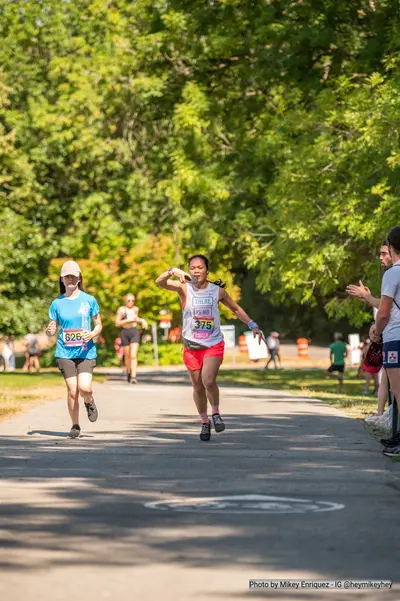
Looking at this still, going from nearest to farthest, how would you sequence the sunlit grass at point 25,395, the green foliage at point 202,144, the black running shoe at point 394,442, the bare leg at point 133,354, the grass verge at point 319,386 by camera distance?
the black running shoe at point 394,442, the sunlit grass at point 25,395, the grass verge at point 319,386, the green foliage at point 202,144, the bare leg at point 133,354

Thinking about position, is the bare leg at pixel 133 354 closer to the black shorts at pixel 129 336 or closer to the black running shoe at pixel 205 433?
the black shorts at pixel 129 336

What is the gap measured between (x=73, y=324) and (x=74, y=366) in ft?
1.45

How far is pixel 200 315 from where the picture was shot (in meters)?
14.8

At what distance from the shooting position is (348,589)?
20.9 ft

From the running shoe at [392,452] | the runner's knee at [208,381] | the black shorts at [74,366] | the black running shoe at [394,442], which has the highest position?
the black shorts at [74,366]

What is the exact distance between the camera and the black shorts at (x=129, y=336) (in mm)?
→ 29500

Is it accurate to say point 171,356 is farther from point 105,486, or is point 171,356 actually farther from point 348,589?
point 348,589

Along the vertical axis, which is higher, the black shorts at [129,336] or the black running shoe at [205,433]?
the black shorts at [129,336]

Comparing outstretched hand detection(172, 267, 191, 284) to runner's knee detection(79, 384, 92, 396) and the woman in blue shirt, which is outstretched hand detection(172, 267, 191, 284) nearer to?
the woman in blue shirt

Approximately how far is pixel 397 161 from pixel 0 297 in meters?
22.4

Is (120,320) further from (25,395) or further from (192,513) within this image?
(192,513)

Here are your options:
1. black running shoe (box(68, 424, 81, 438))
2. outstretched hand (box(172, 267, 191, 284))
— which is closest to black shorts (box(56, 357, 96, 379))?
black running shoe (box(68, 424, 81, 438))

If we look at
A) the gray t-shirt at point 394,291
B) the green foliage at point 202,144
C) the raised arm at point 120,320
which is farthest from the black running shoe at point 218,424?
the raised arm at point 120,320

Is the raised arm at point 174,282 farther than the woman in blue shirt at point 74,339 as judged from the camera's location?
No
